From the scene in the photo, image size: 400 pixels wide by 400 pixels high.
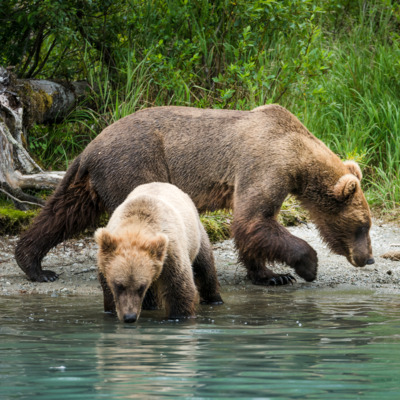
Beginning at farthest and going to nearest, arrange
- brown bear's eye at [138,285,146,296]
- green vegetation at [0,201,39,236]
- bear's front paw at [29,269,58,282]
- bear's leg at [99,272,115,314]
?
green vegetation at [0,201,39,236] < bear's front paw at [29,269,58,282] < bear's leg at [99,272,115,314] < brown bear's eye at [138,285,146,296]

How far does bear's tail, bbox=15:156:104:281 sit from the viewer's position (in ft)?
25.8

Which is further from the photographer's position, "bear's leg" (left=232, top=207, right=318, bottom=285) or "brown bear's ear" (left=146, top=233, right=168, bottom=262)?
"bear's leg" (left=232, top=207, right=318, bottom=285)

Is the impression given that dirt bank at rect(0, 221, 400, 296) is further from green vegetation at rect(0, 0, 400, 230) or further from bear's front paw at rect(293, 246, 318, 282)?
green vegetation at rect(0, 0, 400, 230)

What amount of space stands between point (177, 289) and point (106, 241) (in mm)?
745

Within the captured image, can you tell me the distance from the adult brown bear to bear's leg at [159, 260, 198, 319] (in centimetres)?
188

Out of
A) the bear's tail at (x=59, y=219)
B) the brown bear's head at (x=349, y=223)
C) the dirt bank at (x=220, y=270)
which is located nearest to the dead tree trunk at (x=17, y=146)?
the dirt bank at (x=220, y=270)

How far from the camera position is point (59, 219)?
7.87 m

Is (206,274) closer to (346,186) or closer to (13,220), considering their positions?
(346,186)

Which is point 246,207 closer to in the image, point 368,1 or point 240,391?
point 240,391

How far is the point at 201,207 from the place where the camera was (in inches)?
316

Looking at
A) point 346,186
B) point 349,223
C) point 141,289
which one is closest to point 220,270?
point 349,223

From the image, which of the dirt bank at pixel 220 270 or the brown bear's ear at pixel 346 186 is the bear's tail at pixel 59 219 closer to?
the dirt bank at pixel 220 270

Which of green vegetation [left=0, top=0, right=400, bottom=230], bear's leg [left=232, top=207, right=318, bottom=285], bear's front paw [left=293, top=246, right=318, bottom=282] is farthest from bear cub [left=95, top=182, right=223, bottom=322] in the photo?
green vegetation [left=0, top=0, right=400, bottom=230]

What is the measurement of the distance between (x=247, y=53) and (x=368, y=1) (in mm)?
3927
